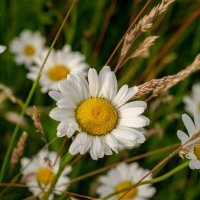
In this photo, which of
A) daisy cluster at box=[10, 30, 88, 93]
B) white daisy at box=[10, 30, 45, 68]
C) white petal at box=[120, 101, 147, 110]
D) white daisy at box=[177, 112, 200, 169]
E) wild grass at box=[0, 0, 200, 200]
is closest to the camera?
white daisy at box=[177, 112, 200, 169]

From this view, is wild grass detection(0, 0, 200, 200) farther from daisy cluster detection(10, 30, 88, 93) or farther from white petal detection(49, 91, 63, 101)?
white petal detection(49, 91, 63, 101)

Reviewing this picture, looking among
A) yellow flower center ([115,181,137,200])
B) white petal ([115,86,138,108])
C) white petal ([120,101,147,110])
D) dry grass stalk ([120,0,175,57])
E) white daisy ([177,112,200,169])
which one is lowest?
yellow flower center ([115,181,137,200])

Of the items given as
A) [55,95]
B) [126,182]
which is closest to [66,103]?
[55,95]

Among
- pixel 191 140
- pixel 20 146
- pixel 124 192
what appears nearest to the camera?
pixel 191 140

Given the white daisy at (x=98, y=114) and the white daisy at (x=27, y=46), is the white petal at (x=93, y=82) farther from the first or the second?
the white daisy at (x=27, y=46)

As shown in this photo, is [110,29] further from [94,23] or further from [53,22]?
[53,22]

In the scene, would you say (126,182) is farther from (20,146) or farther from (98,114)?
(98,114)

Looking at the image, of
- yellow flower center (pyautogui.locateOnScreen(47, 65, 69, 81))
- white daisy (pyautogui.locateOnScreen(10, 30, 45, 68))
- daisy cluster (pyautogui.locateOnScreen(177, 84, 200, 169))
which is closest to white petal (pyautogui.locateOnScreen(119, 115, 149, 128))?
daisy cluster (pyautogui.locateOnScreen(177, 84, 200, 169))
